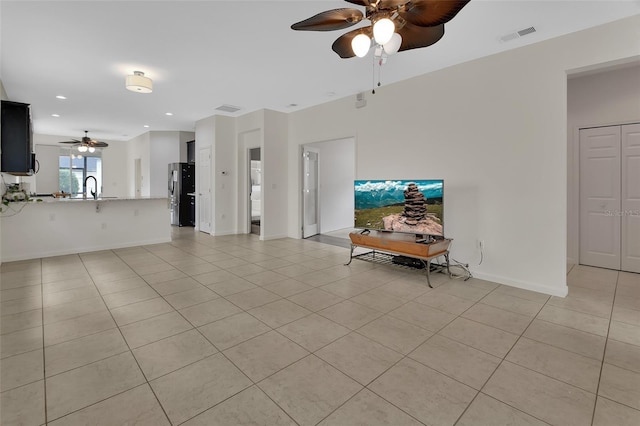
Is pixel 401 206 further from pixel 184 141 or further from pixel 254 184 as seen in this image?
pixel 184 141

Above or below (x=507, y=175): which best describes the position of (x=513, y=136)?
above

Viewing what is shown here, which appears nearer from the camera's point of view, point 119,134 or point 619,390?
point 619,390

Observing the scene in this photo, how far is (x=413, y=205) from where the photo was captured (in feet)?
13.5

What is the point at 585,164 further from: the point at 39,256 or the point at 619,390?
the point at 39,256

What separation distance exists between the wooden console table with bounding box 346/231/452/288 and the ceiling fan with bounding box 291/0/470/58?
2.29 m

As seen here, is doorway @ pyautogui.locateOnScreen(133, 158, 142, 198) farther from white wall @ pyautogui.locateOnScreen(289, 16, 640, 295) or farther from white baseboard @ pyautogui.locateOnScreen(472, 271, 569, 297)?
white baseboard @ pyautogui.locateOnScreen(472, 271, 569, 297)

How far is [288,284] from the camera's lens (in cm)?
375

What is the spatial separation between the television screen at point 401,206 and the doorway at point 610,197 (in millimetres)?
2579

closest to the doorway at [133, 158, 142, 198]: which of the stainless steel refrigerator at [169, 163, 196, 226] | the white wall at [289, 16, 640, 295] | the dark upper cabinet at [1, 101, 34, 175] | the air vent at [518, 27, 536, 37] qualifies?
the stainless steel refrigerator at [169, 163, 196, 226]

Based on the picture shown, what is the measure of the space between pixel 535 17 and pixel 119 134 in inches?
433

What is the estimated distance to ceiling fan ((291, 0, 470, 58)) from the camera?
6.32 ft

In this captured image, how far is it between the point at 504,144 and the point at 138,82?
498 cm

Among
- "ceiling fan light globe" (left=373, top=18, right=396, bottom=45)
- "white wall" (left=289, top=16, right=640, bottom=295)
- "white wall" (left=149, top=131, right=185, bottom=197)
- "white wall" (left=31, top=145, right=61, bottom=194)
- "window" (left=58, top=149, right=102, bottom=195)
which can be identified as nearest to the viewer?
"ceiling fan light globe" (left=373, top=18, right=396, bottom=45)

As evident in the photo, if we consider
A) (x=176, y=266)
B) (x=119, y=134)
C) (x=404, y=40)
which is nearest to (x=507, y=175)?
(x=404, y=40)
